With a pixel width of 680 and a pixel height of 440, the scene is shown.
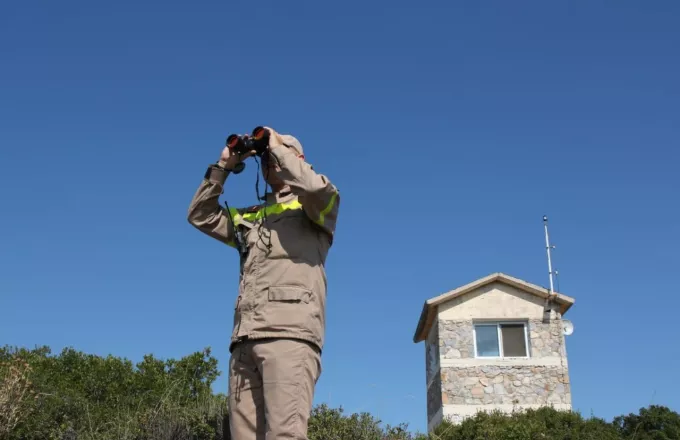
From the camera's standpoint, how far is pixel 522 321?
18.3 m

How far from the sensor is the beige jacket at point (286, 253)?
336 cm

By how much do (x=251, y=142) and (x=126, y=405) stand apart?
192 inches

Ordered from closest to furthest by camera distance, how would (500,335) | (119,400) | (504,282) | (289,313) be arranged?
(289,313)
(119,400)
(500,335)
(504,282)

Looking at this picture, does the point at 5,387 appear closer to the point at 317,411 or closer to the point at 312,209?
the point at 317,411

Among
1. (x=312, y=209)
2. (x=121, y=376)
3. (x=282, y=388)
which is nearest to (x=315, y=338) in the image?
(x=282, y=388)

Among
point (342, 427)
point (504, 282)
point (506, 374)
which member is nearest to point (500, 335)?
point (506, 374)

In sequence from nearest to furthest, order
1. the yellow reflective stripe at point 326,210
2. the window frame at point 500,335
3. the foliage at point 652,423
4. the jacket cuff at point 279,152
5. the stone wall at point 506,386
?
the jacket cuff at point 279,152 → the yellow reflective stripe at point 326,210 → the foliage at point 652,423 → the stone wall at point 506,386 → the window frame at point 500,335

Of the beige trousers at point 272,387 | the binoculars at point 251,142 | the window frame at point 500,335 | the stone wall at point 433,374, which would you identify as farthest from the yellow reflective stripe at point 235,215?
the window frame at point 500,335

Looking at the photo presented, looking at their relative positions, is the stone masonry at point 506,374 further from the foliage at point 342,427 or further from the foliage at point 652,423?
the foliage at point 342,427

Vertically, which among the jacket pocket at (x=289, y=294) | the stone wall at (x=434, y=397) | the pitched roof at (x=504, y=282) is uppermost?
the pitched roof at (x=504, y=282)

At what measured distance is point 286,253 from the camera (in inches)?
139

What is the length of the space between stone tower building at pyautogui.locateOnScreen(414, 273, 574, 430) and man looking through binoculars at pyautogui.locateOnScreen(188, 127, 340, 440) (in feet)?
47.3

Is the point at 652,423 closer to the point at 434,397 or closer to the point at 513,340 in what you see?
the point at 513,340

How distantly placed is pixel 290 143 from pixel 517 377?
15.1m
